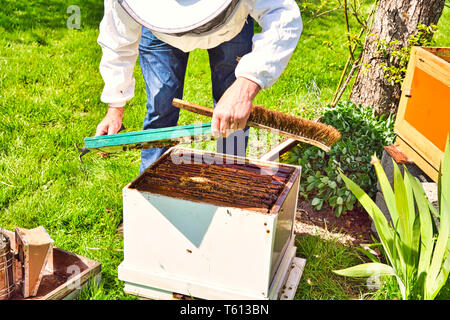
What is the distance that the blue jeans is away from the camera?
2664mm

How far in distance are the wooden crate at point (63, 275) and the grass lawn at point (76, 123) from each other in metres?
0.08

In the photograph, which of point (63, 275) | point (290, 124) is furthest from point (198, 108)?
point (63, 275)

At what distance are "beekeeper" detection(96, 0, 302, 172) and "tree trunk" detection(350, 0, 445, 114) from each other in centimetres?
108

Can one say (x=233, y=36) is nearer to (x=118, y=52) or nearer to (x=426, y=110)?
(x=118, y=52)

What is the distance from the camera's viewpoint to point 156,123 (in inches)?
115

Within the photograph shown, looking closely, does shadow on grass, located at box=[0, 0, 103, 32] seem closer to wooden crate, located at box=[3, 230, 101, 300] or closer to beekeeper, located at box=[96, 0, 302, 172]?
beekeeper, located at box=[96, 0, 302, 172]

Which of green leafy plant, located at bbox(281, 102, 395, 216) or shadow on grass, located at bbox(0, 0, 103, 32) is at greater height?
shadow on grass, located at bbox(0, 0, 103, 32)

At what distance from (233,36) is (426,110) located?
44.0 inches

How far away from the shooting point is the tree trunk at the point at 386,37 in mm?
3195

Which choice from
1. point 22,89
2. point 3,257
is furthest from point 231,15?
point 22,89

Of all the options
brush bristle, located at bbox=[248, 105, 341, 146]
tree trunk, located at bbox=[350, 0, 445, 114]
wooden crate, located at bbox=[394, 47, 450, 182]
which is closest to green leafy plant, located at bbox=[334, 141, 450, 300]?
brush bristle, located at bbox=[248, 105, 341, 146]

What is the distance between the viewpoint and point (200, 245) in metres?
Answer: 2.04

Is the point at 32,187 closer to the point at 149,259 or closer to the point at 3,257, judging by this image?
the point at 3,257
